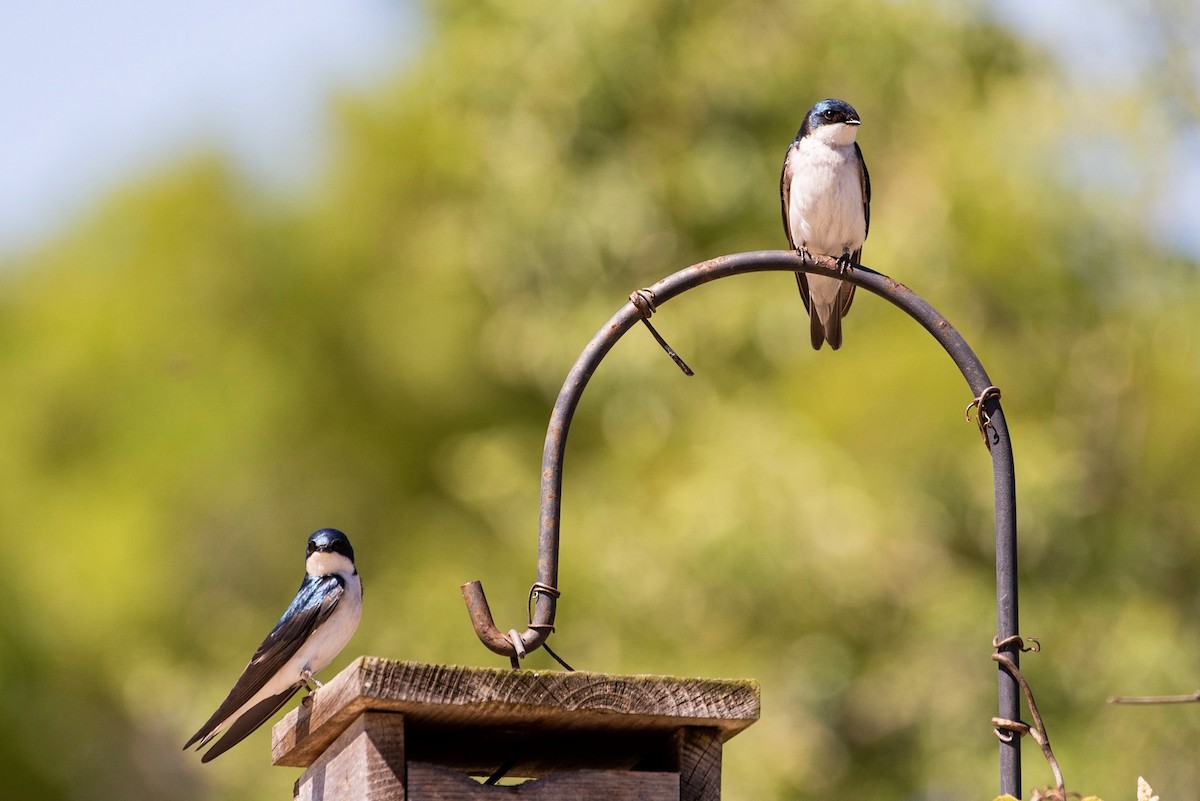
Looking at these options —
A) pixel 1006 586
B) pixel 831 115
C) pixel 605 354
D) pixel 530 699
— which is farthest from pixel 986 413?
pixel 831 115

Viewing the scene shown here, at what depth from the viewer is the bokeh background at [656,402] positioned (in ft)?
27.3

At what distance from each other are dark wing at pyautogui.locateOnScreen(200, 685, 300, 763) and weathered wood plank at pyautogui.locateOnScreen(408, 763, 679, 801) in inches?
21.6

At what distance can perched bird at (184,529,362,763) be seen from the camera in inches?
125

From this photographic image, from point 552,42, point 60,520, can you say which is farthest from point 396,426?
point 552,42

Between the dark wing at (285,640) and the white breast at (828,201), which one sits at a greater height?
the white breast at (828,201)

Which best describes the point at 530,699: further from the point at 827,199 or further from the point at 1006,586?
the point at 827,199

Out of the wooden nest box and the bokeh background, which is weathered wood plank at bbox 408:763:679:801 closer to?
the wooden nest box

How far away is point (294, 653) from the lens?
329 cm

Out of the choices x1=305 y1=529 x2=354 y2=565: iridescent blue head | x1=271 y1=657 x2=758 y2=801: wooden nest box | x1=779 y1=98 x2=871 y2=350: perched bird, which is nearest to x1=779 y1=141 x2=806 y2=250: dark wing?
x1=779 y1=98 x2=871 y2=350: perched bird

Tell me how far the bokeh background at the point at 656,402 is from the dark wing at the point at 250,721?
16.5 ft

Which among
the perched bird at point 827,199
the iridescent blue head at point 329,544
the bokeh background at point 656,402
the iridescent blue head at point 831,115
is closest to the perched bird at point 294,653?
the iridescent blue head at point 329,544

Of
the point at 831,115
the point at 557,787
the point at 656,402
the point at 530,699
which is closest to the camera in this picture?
the point at 530,699

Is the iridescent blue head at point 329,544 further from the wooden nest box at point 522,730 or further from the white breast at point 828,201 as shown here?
the white breast at point 828,201

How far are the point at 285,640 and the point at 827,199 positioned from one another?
196 cm
